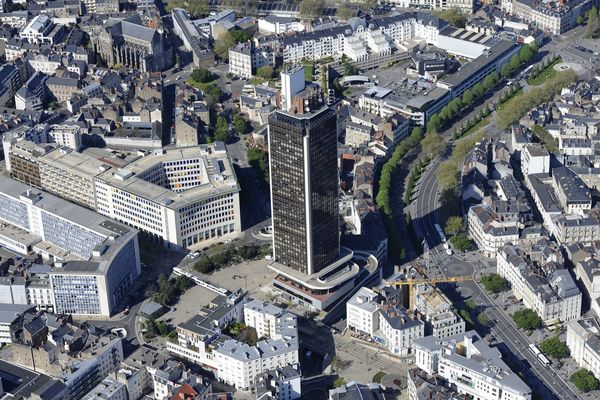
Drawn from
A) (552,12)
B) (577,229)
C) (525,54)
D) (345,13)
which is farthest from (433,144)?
(345,13)

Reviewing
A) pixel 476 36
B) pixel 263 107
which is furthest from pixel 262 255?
pixel 476 36

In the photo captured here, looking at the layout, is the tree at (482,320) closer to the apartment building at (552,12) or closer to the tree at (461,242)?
the tree at (461,242)

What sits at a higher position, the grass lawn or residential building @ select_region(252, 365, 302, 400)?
the grass lawn

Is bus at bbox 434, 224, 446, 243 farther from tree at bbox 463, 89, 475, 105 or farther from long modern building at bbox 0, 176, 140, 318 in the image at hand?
long modern building at bbox 0, 176, 140, 318

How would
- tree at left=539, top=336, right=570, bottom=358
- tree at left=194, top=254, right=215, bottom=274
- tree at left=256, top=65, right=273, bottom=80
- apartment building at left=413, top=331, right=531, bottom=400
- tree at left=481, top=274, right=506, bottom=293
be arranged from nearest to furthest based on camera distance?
1. apartment building at left=413, top=331, right=531, bottom=400
2. tree at left=539, top=336, right=570, bottom=358
3. tree at left=481, top=274, right=506, bottom=293
4. tree at left=194, top=254, right=215, bottom=274
5. tree at left=256, top=65, right=273, bottom=80

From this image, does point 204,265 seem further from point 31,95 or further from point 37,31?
point 37,31

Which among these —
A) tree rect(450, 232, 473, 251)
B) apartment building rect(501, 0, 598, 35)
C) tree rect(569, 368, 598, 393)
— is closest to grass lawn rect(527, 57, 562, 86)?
apartment building rect(501, 0, 598, 35)
